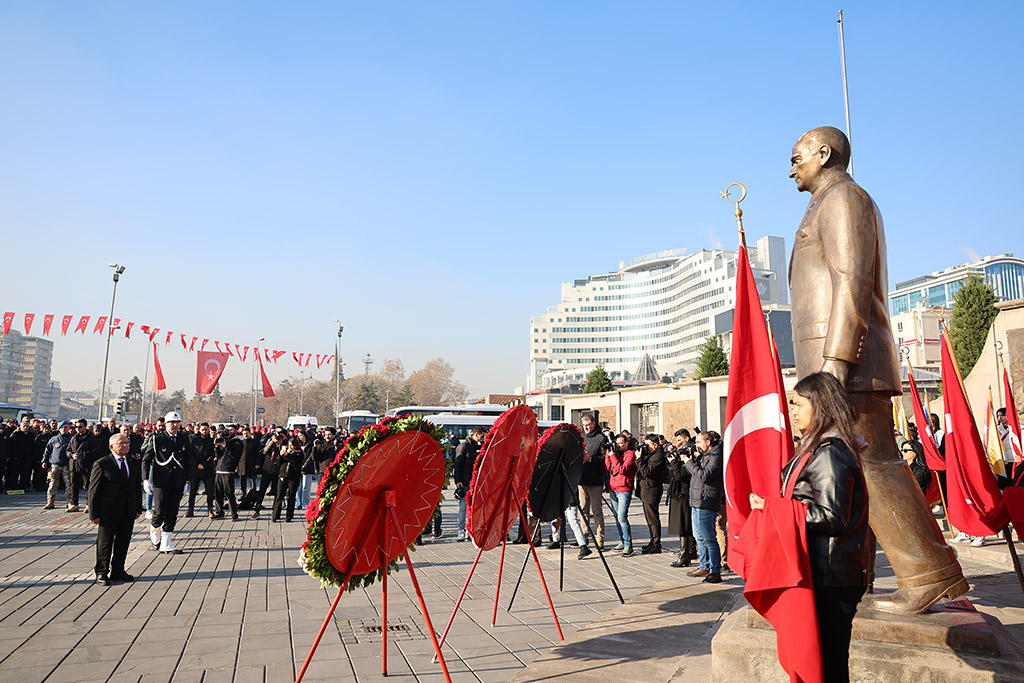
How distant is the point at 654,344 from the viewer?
146625 mm

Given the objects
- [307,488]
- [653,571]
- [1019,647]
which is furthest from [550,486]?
[307,488]

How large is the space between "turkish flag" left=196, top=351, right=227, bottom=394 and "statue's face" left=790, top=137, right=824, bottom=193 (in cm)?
3968

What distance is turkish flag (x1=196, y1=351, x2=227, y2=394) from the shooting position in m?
40.5

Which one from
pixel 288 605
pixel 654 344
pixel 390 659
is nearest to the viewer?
pixel 390 659

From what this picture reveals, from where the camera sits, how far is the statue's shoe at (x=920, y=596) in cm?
427

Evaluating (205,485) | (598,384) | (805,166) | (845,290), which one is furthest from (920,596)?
(598,384)

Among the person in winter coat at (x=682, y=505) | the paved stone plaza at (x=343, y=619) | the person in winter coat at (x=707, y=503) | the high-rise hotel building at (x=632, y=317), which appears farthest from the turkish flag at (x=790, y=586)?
the high-rise hotel building at (x=632, y=317)

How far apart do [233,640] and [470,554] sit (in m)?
5.79

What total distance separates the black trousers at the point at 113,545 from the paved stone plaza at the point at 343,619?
0.32 meters

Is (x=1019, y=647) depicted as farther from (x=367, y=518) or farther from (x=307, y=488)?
(x=307, y=488)

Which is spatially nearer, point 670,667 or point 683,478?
point 670,667

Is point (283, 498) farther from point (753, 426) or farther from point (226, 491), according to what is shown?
point (753, 426)

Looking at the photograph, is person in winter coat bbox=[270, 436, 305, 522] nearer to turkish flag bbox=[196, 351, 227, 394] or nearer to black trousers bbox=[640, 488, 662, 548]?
black trousers bbox=[640, 488, 662, 548]

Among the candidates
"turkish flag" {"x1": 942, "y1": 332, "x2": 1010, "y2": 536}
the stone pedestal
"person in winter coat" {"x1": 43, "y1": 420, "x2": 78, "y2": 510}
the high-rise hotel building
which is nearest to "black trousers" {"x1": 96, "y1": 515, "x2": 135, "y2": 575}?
the stone pedestal
